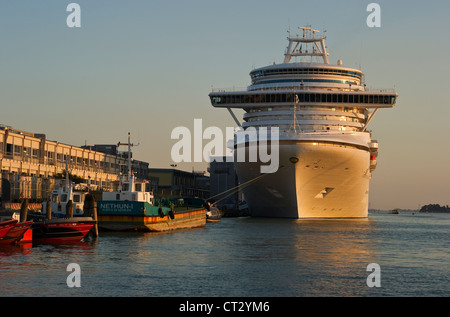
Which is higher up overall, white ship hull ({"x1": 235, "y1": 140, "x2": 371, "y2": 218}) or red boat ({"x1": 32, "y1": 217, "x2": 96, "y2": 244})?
white ship hull ({"x1": 235, "y1": 140, "x2": 371, "y2": 218})

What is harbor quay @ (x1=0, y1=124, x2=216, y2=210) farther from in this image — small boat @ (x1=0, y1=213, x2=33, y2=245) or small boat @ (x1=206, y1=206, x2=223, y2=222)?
small boat @ (x1=0, y1=213, x2=33, y2=245)

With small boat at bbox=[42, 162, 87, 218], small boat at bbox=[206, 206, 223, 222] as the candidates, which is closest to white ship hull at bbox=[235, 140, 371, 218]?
small boat at bbox=[206, 206, 223, 222]

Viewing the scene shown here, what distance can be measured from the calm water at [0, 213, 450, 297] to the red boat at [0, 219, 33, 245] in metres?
0.64

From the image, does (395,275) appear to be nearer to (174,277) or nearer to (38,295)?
(174,277)

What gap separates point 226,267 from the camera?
36344mm

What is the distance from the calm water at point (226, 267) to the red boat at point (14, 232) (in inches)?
25.2

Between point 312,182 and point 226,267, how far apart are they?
40.4 metres

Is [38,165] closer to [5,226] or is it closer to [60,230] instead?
[60,230]

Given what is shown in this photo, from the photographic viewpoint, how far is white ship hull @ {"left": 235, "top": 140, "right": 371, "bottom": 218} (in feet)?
243

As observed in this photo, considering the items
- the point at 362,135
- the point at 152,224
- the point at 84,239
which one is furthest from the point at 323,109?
the point at 84,239

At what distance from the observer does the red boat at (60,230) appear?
150 ft

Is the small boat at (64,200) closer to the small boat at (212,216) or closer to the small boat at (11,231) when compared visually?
the small boat at (11,231)

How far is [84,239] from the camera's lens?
49.0 metres
